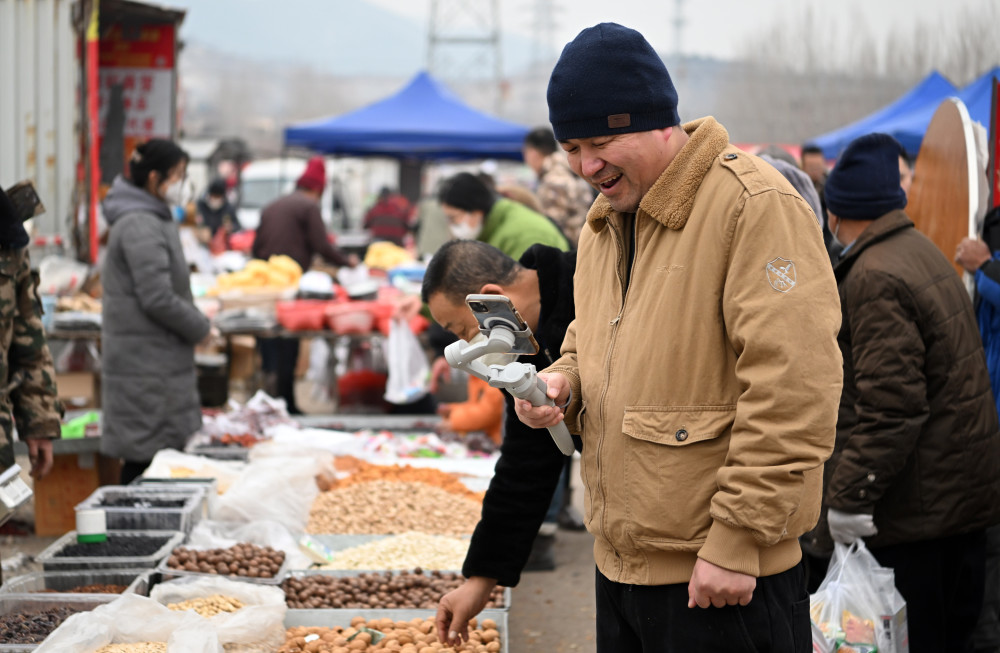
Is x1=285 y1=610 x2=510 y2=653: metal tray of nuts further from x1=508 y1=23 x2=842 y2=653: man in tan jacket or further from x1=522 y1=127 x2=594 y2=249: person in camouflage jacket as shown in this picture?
x1=522 y1=127 x2=594 y2=249: person in camouflage jacket

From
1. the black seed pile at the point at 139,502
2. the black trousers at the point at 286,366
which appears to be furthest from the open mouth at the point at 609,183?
the black trousers at the point at 286,366

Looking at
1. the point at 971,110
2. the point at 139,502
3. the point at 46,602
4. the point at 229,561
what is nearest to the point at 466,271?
the point at 229,561

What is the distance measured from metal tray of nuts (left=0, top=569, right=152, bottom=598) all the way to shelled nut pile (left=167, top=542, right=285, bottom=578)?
147mm

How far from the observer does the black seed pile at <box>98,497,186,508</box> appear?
4.50 m

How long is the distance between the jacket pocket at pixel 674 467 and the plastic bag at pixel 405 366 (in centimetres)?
547

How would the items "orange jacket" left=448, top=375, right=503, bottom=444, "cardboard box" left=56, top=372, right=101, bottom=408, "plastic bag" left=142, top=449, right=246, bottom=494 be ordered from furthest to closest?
"cardboard box" left=56, top=372, right=101, bottom=408 < "orange jacket" left=448, top=375, right=503, bottom=444 < "plastic bag" left=142, top=449, right=246, bottom=494

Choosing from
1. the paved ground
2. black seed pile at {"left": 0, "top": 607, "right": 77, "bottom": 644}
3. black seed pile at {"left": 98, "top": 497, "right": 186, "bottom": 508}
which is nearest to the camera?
black seed pile at {"left": 0, "top": 607, "right": 77, "bottom": 644}

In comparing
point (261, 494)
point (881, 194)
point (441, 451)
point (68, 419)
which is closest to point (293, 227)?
point (68, 419)

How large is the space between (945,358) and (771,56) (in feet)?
130

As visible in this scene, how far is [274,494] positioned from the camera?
15.5ft

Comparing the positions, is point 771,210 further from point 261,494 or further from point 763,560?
point 261,494

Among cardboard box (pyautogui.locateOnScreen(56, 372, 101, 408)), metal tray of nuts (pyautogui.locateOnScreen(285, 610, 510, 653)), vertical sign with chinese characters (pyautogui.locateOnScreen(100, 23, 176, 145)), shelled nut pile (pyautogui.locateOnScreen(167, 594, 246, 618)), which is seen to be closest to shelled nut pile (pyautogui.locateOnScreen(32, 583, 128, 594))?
shelled nut pile (pyautogui.locateOnScreen(167, 594, 246, 618))

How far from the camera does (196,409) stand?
18.6 feet

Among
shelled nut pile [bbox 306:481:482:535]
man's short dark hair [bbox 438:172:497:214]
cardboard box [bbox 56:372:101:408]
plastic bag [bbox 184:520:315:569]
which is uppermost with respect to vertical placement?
man's short dark hair [bbox 438:172:497:214]
